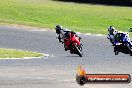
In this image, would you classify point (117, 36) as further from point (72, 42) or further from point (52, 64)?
point (52, 64)

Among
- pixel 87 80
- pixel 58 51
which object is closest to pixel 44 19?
pixel 58 51

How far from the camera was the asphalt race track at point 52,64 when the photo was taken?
13.4 m

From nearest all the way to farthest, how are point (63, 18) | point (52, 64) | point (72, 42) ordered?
point (72, 42), point (52, 64), point (63, 18)

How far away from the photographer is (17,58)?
20.4m

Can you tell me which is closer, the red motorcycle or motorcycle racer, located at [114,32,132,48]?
motorcycle racer, located at [114,32,132,48]

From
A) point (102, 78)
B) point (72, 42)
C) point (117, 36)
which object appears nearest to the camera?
point (102, 78)

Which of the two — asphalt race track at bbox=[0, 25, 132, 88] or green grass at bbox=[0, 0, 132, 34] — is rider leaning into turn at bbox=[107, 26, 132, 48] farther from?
green grass at bbox=[0, 0, 132, 34]

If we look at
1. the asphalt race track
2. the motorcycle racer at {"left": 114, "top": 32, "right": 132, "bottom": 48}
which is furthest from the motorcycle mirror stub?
the motorcycle racer at {"left": 114, "top": 32, "right": 132, "bottom": 48}

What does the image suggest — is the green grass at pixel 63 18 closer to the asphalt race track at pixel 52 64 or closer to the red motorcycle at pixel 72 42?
the asphalt race track at pixel 52 64

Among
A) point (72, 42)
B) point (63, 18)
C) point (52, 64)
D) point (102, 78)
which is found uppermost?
point (102, 78)

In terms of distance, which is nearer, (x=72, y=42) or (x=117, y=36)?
(x=117, y=36)

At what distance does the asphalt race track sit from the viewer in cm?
1337

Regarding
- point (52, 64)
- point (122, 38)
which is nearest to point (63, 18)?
point (52, 64)

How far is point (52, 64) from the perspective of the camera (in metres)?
18.5
